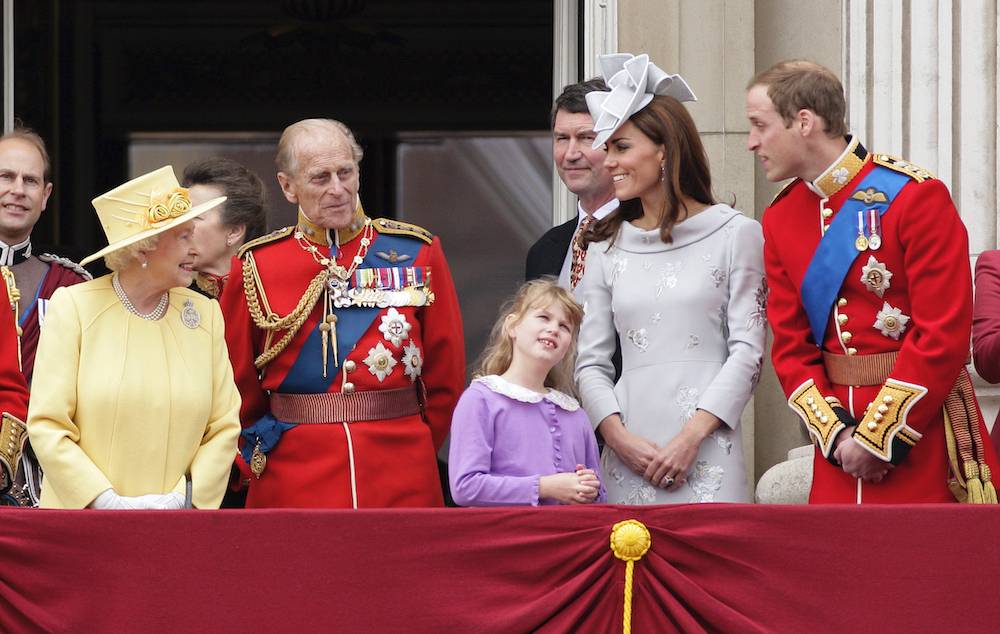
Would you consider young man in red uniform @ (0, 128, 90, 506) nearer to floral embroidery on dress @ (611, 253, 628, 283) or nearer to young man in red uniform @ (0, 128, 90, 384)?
young man in red uniform @ (0, 128, 90, 384)

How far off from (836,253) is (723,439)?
0.56 meters

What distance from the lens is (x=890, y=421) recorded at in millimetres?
4477

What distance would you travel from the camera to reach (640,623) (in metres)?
4.18

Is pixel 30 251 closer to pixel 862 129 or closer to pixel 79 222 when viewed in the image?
pixel 862 129

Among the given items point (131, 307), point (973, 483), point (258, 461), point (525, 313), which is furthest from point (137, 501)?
point (973, 483)

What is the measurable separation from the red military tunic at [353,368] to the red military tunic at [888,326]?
0.95 metres

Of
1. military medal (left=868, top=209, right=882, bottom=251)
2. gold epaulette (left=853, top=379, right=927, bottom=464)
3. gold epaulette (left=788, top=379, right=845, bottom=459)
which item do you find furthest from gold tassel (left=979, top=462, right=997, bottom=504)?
military medal (left=868, top=209, right=882, bottom=251)

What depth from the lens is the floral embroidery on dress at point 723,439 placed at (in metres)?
4.80

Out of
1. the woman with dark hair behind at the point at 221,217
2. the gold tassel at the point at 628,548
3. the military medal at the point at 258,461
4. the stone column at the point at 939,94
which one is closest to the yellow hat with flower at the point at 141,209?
the military medal at the point at 258,461

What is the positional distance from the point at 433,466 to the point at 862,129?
7.58 ft

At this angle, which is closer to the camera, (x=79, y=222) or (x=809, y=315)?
(x=809, y=315)

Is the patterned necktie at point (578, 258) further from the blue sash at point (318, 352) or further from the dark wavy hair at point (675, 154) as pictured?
the blue sash at point (318, 352)

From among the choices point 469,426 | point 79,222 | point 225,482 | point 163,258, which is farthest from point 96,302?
point 79,222

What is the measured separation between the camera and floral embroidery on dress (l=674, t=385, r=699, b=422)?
4.81 m
